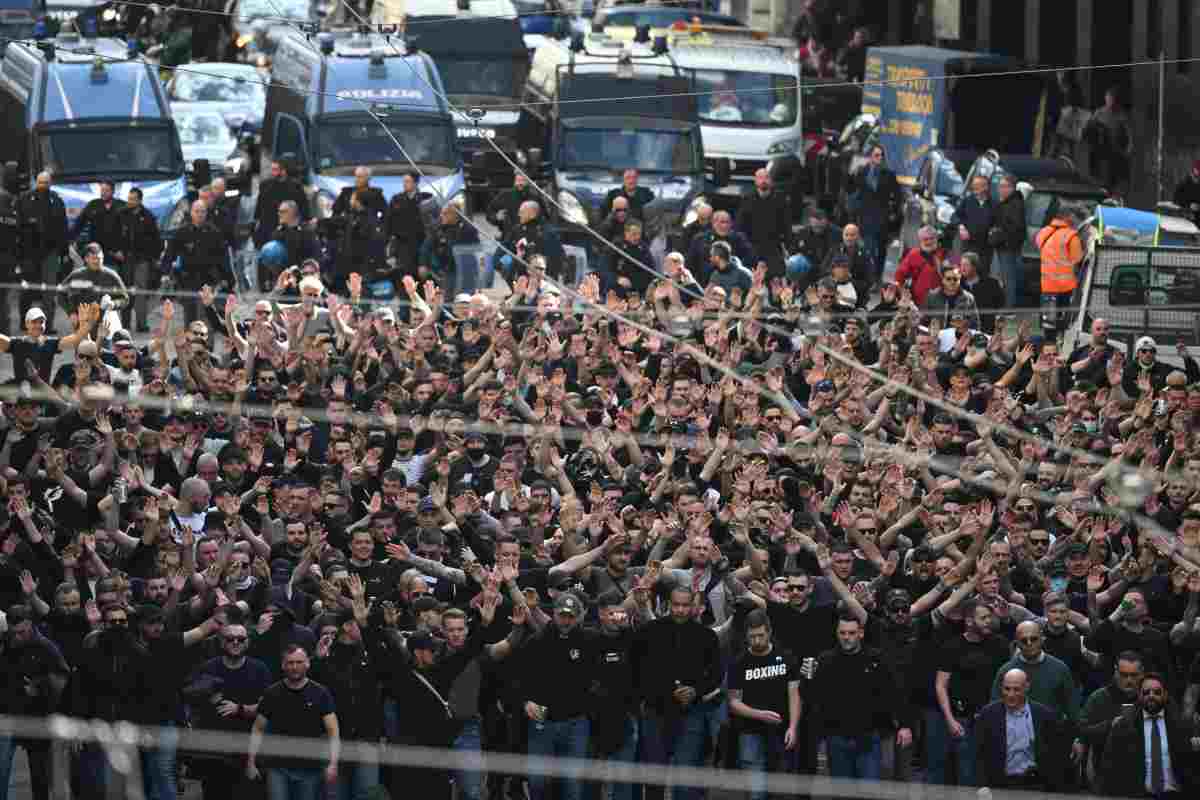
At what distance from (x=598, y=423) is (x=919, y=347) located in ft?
8.07

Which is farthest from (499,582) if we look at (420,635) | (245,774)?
(245,774)

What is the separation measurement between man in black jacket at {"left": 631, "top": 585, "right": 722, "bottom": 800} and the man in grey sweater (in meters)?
1.44

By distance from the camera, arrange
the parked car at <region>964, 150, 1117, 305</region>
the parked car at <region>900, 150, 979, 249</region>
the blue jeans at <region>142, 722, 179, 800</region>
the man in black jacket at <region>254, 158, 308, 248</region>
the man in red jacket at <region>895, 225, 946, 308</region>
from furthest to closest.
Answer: the parked car at <region>900, 150, 979, 249</region>
the parked car at <region>964, 150, 1117, 305</region>
the man in black jacket at <region>254, 158, 308, 248</region>
the man in red jacket at <region>895, 225, 946, 308</region>
the blue jeans at <region>142, 722, 179, 800</region>

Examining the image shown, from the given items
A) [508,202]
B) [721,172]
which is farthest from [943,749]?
[721,172]

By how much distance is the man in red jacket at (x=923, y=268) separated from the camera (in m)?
21.6

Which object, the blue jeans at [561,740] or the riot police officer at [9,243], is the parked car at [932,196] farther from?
the blue jeans at [561,740]

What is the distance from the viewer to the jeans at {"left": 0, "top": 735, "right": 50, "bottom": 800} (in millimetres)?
13297

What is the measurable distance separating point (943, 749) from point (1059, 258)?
1030 centimetres

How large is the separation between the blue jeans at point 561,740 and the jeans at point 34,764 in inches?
97.0

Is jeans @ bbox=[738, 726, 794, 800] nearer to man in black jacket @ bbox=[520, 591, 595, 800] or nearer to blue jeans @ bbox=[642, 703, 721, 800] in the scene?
blue jeans @ bbox=[642, 703, 721, 800]

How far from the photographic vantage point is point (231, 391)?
16953 millimetres

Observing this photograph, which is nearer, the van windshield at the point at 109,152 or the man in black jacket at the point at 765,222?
the man in black jacket at the point at 765,222

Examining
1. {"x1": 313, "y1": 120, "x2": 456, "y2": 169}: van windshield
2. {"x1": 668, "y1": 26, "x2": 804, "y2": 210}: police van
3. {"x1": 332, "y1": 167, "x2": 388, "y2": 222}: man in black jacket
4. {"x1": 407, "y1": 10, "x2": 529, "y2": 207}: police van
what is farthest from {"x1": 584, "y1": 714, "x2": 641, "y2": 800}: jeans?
{"x1": 407, "y1": 10, "x2": 529, "y2": 207}: police van

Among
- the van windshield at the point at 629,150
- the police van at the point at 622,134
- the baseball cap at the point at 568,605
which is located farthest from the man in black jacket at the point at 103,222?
the baseball cap at the point at 568,605
